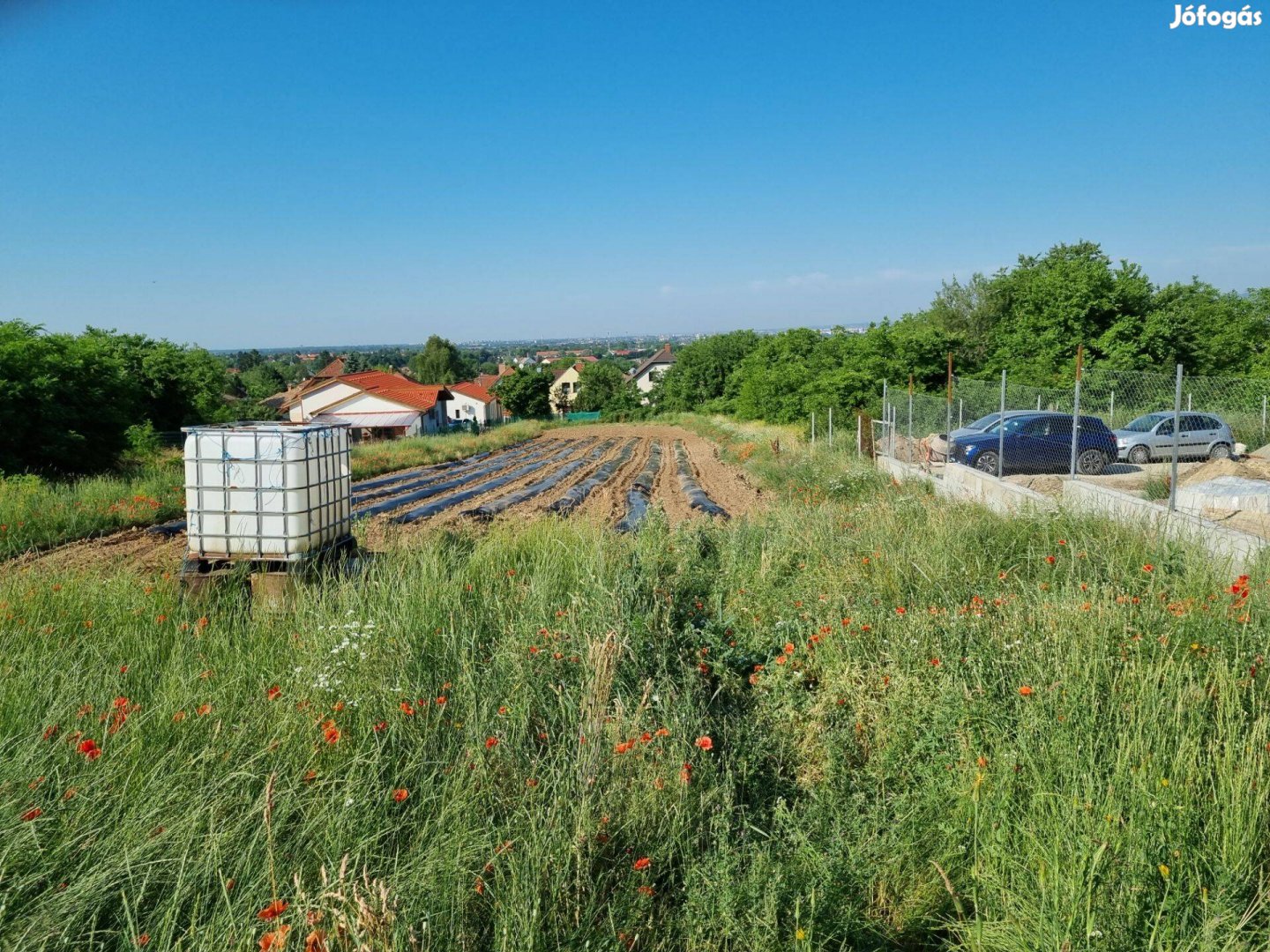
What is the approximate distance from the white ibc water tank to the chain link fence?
10214 mm

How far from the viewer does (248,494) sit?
313 inches

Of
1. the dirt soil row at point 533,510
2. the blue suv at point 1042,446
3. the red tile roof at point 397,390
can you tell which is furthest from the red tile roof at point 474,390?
the blue suv at point 1042,446

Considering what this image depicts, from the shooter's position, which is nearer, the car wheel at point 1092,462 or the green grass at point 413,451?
the car wheel at point 1092,462

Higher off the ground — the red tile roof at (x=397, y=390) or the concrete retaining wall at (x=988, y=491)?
the red tile roof at (x=397, y=390)

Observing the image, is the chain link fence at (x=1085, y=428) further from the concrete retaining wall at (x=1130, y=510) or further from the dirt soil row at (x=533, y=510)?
the dirt soil row at (x=533, y=510)

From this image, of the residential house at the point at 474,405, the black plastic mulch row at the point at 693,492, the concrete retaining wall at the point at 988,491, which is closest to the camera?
the concrete retaining wall at the point at 988,491

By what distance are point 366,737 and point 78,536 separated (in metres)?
11.5

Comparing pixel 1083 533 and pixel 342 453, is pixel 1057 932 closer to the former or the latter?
pixel 1083 533

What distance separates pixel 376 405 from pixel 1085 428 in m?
42.6

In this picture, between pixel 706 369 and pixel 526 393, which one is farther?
pixel 526 393

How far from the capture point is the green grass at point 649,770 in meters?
2.57

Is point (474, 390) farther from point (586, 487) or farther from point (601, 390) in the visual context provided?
point (586, 487)

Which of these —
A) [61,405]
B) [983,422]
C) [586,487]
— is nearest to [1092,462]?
[983,422]

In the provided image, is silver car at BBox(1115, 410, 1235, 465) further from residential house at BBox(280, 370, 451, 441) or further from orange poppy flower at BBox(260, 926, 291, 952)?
residential house at BBox(280, 370, 451, 441)
